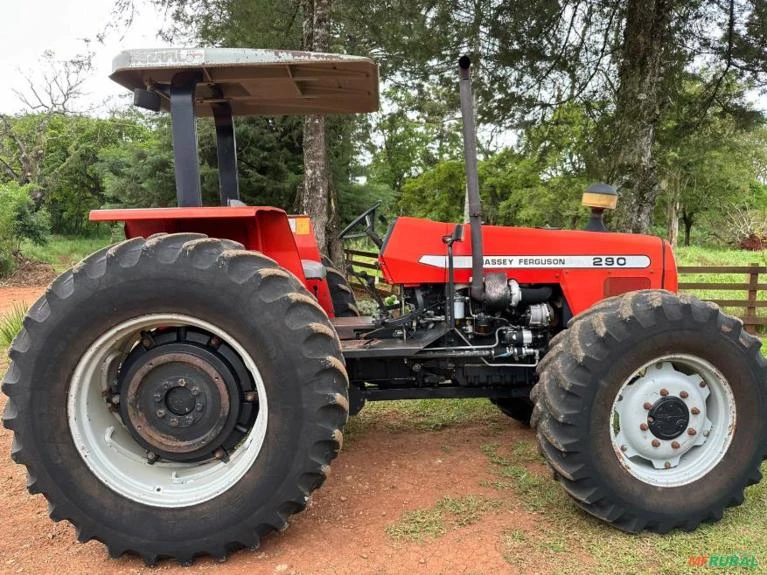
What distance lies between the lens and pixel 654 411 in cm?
283

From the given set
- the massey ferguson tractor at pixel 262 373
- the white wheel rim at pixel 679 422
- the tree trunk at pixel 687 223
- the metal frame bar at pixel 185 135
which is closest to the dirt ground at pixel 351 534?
the massey ferguson tractor at pixel 262 373

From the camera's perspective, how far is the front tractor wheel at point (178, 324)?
2.51 meters

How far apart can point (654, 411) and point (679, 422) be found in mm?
133

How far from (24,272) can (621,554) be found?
16691 mm

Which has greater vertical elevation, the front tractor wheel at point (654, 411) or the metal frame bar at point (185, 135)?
the metal frame bar at point (185, 135)

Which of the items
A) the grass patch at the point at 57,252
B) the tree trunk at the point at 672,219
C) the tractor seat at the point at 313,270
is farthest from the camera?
the tree trunk at the point at 672,219

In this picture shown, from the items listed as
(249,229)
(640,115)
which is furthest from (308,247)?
(640,115)

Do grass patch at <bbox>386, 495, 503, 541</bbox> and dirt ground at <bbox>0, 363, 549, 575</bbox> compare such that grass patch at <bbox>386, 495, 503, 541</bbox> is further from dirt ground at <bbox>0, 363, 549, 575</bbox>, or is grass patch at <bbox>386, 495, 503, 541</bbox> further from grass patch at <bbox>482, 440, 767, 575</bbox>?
grass patch at <bbox>482, 440, 767, 575</bbox>

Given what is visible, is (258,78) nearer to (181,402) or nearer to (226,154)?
(226,154)

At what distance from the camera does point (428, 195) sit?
92.5 feet

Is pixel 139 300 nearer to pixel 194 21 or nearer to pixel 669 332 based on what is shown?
pixel 669 332

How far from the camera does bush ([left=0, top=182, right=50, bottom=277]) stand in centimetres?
1518

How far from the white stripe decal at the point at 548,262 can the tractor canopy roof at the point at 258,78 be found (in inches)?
43.7

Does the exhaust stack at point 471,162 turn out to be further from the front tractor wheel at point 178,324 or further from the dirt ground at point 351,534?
the dirt ground at point 351,534
